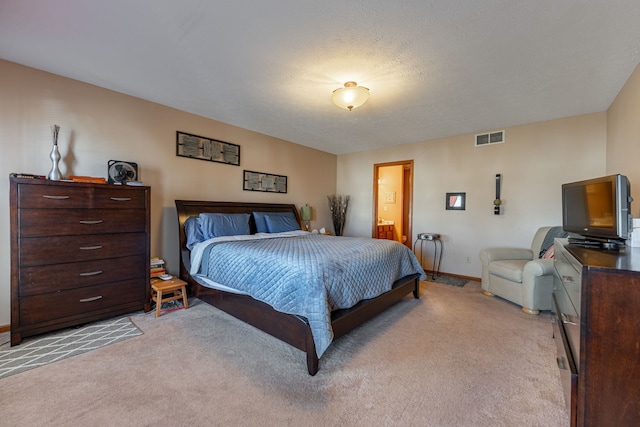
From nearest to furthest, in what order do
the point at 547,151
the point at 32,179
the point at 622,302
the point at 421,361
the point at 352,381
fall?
the point at 622,302
the point at 352,381
the point at 421,361
the point at 32,179
the point at 547,151

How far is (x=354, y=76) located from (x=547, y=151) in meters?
3.12

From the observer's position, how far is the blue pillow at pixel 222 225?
10.9 feet

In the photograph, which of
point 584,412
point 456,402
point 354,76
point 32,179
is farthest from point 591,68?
point 32,179

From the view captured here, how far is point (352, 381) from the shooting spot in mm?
1771

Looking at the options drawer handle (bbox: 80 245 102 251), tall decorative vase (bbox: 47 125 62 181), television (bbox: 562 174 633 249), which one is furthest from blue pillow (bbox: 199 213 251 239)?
television (bbox: 562 174 633 249)

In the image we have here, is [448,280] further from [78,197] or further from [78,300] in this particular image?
[78,197]

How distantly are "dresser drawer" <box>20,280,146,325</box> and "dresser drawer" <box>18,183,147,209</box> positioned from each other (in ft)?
2.57

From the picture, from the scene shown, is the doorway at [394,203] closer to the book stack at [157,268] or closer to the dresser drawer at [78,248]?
the book stack at [157,268]

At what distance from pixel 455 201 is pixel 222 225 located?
3781 mm

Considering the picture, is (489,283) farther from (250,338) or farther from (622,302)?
(250,338)

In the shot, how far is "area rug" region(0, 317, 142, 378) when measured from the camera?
194 cm

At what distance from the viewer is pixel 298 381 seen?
177 cm

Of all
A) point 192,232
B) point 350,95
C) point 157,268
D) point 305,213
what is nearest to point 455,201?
point 305,213

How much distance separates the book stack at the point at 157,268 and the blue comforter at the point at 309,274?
50cm
